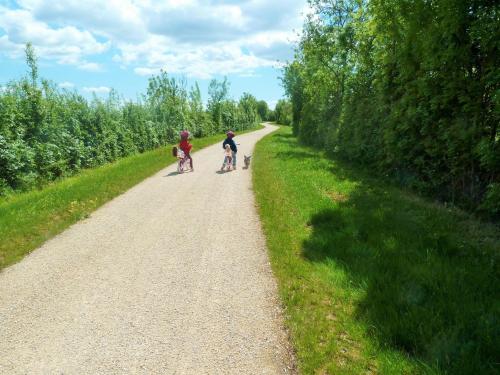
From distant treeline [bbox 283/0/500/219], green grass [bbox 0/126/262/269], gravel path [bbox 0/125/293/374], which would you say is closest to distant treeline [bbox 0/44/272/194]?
green grass [bbox 0/126/262/269]

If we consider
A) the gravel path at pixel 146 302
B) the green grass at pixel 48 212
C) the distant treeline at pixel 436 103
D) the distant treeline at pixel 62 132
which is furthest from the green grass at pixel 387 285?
the distant treeline at pixel 62 132

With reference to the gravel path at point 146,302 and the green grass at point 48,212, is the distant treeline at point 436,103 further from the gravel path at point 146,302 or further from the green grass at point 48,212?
the green grass at point 48,212

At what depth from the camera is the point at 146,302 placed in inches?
179

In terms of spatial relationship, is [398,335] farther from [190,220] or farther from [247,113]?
[247,113]

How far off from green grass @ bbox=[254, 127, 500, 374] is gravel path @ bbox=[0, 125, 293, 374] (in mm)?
415

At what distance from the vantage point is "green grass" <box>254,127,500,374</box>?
3.36 metres

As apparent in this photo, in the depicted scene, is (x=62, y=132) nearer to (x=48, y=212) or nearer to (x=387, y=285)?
(x=48, y=212)

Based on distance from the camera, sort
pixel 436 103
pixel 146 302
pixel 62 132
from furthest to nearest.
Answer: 1. pixel 62 132
2. pixel 436 103
3. pixel 146 302

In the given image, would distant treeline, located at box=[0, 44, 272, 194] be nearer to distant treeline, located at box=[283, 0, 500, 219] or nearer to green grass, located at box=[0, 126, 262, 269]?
green grass, located at box=[0, 126, 262, 269]

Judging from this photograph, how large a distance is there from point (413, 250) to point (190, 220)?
4.70m

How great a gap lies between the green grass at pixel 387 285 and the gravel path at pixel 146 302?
415mm

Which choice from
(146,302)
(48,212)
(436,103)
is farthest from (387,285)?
(48,212)

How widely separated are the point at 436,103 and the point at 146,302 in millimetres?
7632

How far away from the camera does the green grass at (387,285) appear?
336cm
